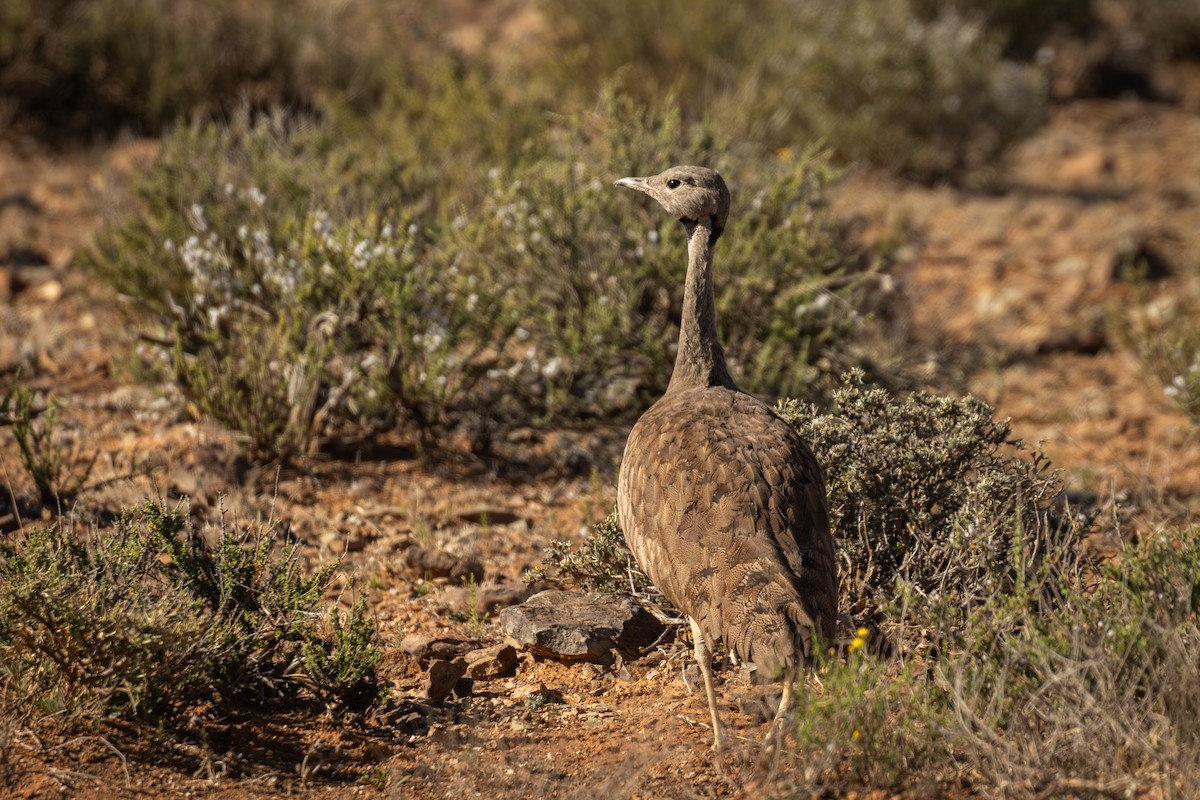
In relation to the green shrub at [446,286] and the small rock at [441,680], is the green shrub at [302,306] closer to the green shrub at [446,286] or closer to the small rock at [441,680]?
the green shrub at [446,286]

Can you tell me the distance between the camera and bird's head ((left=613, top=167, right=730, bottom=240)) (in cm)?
482

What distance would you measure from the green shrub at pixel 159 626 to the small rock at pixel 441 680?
0.72 ft

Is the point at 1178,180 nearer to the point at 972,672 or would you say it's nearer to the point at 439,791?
the point at 972,672

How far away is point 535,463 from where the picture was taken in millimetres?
6418

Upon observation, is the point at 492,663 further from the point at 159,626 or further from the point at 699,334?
the point at 699,334

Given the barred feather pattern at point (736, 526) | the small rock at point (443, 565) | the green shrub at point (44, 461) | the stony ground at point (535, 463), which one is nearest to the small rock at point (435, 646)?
the stony ground at point (535, 463)

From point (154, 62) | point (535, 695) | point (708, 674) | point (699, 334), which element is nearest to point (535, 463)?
point (699, 334)

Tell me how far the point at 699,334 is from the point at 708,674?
1.44 metres

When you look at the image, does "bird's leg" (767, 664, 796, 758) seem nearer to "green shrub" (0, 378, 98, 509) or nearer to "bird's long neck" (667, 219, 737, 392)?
"bird's long neck" (667, 219, 737, 392)

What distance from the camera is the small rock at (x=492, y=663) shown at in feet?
14.4

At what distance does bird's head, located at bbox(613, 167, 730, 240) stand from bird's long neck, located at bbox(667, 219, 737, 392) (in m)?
0.07

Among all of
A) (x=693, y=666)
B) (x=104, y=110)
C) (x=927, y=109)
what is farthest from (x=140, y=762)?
(x=927, y=109)

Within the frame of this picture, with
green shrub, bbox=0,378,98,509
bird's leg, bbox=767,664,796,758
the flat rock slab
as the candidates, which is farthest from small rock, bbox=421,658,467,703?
green shrub, bbox=0,378,98,509

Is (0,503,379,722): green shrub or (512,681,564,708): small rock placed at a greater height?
(0,503,379,722): green shrub
